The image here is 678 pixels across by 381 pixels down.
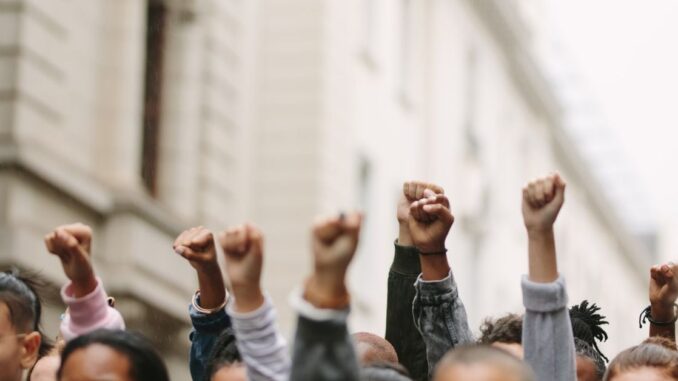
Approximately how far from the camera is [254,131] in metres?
22.1

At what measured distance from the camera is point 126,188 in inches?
Answer: 652

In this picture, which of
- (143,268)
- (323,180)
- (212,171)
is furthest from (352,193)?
(143,268)

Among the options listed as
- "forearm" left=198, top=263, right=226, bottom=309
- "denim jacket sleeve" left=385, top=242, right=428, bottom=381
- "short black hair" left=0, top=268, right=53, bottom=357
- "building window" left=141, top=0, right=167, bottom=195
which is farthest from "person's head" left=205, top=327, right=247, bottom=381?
"building window" left=141, top=0, right=167, bottom=195

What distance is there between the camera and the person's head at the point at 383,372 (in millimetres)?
5188

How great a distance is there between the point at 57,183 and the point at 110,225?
1213mm

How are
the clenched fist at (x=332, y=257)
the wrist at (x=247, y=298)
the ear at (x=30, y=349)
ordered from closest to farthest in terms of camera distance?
the clenched fist at (x=332, y=257)
the wrist at (x=247, y=298)
the ear at (x=30, y=349)

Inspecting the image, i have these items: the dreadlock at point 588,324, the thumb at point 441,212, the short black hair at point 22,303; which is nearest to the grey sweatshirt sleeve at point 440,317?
the thumb at point 441,212

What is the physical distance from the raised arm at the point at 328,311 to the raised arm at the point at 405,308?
2095 mm

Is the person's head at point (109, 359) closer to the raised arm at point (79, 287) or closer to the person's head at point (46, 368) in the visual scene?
the raised arm at point (79, 287)

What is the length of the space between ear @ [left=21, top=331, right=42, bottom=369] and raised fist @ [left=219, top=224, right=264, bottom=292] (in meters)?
1.64

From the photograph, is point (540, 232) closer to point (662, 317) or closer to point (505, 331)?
point (505, 331)

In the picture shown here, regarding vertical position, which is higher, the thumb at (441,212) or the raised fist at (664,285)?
the thumb at (441,212)

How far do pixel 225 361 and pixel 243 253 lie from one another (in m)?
1.09

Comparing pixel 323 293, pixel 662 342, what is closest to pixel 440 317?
pixel 662 342
